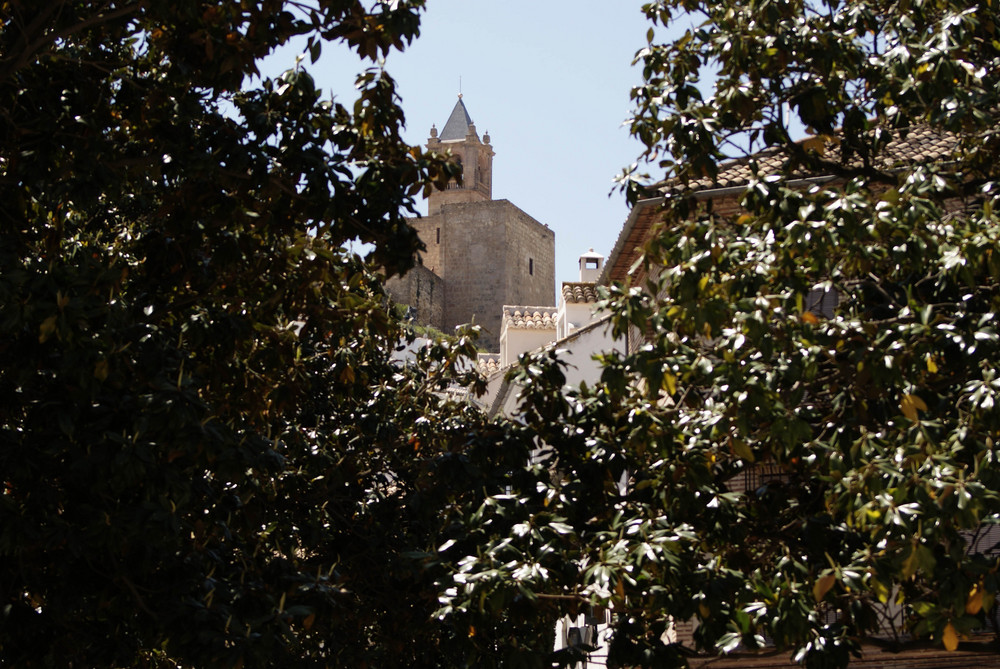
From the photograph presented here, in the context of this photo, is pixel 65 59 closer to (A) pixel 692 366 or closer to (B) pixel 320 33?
(B) pixel 320 33

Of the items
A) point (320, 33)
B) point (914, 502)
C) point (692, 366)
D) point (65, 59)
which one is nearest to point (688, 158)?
point (692, 366)

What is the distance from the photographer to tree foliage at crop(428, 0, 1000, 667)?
609cm

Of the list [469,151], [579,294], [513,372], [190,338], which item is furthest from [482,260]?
[190,338]

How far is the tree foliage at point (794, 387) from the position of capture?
609 cm

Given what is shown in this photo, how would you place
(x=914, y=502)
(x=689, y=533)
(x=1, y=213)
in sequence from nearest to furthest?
1. (x=914, y=502)
2. (x=689, y=533)
3. (x=1, y=213)

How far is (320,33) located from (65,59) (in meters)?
1.42

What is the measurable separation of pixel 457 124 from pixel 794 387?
3008 inches

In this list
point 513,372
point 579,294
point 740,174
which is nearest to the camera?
point 513,372

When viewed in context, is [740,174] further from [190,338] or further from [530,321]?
[530,321]

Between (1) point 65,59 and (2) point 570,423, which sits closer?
(1) point 65,59

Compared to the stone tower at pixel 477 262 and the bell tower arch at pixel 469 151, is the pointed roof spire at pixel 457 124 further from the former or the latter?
the stone tower at pixel 477 262

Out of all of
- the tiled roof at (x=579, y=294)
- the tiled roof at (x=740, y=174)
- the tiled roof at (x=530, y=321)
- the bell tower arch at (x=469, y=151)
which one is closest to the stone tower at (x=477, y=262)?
the bell tower arch at (x=469, y=151)

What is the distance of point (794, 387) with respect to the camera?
271 inches

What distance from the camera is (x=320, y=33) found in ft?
23.4
